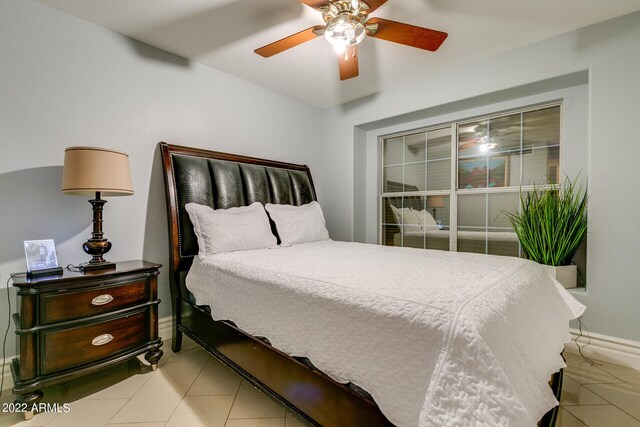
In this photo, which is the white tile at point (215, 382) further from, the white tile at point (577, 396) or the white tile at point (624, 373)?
the white tile at point (624, 373)

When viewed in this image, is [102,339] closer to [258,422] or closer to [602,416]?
[258,422]

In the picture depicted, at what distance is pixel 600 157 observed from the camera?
2.15 m

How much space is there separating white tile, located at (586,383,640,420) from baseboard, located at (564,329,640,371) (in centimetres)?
33

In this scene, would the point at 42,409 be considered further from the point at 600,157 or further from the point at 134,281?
the point at 600,157

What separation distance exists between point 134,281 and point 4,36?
171cm

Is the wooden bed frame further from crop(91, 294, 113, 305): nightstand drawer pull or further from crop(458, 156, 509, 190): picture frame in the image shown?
crop(458, 156, 509, 190): picture frame

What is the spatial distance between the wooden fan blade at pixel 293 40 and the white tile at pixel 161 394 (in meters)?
2.24

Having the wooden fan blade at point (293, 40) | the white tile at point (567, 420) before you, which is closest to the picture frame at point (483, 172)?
the white tile at point (567, 420)

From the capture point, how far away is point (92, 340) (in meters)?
1.68

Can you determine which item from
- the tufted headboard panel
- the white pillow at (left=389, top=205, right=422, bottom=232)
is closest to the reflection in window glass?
the white pillow at (left=389, top=205, right=422, bottom=232)

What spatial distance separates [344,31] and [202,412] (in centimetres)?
229

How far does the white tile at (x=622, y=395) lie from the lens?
159 cm

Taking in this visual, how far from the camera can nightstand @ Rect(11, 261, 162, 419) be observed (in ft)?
4.86

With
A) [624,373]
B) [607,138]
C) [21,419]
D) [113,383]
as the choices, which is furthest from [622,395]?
[21,419]
